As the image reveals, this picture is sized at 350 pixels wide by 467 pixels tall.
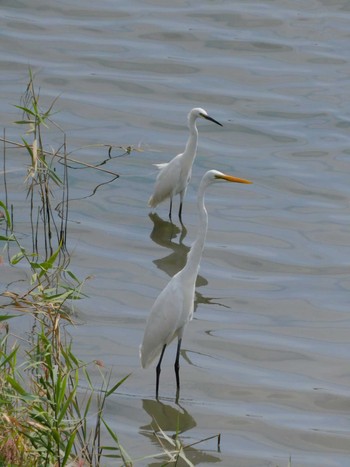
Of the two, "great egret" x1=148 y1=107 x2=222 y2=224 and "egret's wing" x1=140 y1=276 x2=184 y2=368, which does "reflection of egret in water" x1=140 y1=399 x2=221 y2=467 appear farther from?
"great egret" x1=148 y1=107 x2=222 y2=224

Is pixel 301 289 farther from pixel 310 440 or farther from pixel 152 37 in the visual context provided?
pixel 152 37

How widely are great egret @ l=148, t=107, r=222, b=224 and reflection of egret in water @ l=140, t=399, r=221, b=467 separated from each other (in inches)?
111

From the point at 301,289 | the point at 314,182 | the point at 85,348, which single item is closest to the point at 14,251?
the point at 85,348

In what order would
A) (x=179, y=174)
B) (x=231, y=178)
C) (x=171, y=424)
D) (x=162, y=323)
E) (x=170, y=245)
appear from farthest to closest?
1. (x=179, y=174)
2. (x=170, y=245)
3. (x=231, y=178)
4. (x=162, y=323)
5. (x=171, y=424)

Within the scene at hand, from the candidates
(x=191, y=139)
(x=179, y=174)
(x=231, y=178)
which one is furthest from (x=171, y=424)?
(x=191, y=139)

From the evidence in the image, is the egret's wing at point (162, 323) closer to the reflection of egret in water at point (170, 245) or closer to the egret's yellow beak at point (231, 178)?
the egret's yellow beak at point (231, 178)

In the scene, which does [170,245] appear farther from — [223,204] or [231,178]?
[231,178]

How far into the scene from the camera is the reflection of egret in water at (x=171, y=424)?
535cm

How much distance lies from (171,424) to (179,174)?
10.2 feet

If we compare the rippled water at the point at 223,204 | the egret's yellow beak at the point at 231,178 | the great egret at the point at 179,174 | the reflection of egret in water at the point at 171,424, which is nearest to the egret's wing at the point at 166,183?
the great egret at the point at 179,174

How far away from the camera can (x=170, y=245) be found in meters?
8.27

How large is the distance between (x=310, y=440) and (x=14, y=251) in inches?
111

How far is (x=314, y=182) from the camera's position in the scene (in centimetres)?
924

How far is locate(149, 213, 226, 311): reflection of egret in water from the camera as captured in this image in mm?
7859
